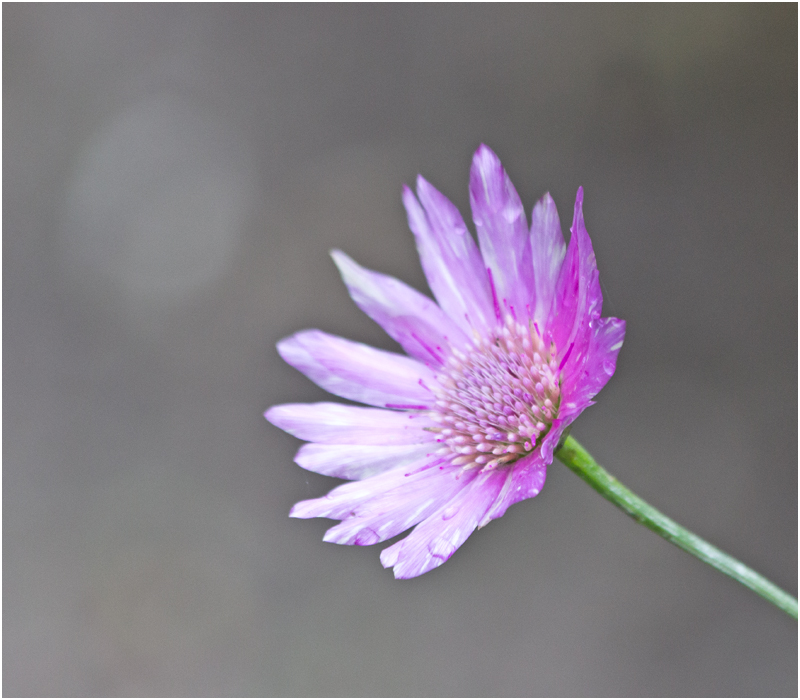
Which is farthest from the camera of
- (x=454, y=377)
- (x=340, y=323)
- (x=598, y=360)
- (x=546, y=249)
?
(x=340, y=323)

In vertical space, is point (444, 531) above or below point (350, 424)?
below

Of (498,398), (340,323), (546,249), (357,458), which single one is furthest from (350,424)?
(340,323)

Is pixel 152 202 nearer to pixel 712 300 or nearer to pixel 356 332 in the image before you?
pixel 356 332

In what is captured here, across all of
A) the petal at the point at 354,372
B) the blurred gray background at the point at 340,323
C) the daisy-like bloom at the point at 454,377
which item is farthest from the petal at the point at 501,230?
the blurred gray background at the point at 340,323

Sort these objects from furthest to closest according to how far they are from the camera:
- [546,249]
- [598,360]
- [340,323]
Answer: [340,323], [546,249], [598,360]

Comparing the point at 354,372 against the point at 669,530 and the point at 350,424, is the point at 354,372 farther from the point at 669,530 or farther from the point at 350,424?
the point at 669,530

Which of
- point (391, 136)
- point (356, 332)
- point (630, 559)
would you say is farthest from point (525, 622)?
point (391, 136)
